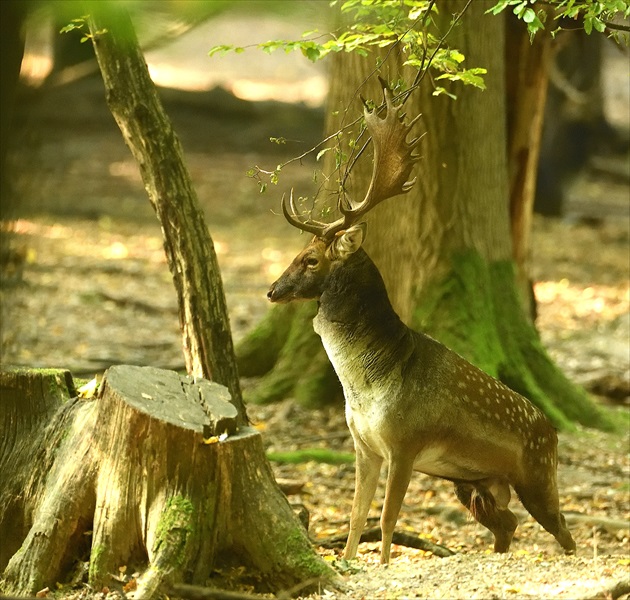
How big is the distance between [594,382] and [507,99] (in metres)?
3.07

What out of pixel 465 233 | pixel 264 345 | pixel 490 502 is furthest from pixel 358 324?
pixel 264 345

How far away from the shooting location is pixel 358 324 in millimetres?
5730

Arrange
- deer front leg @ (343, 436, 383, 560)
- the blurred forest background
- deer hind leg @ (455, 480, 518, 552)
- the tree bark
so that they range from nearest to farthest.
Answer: the blurred forest background → deer front leg @ (343, 436, 383, 560) → deer hind leg @ (455, 480, 518, 552) → the tree bark

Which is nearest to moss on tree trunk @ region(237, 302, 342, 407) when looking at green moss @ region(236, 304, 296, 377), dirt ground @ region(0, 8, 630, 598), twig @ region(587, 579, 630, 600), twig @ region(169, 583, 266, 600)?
green moss @ region(236, 304, 296, 377)

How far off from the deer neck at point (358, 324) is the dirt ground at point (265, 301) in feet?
3.48

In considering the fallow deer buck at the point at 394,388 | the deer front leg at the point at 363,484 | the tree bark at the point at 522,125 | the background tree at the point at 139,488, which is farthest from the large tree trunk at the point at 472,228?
the background tree at the point at 139,488

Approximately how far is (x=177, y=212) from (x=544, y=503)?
2.81m

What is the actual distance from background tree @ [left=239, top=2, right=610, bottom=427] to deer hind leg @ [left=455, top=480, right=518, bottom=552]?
2.50 metres

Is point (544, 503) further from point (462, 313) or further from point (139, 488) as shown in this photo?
point (462, 313)

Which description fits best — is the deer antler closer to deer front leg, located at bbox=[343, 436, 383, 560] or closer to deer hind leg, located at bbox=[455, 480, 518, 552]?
deer front leg, located at bbox=[343, 436, 383, 560]

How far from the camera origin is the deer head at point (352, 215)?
5.63 m

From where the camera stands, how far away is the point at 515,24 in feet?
34.1

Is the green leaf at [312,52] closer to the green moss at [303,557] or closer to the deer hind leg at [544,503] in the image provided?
the green moss at [303,557]

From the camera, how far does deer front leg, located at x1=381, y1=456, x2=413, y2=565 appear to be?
5562mm
